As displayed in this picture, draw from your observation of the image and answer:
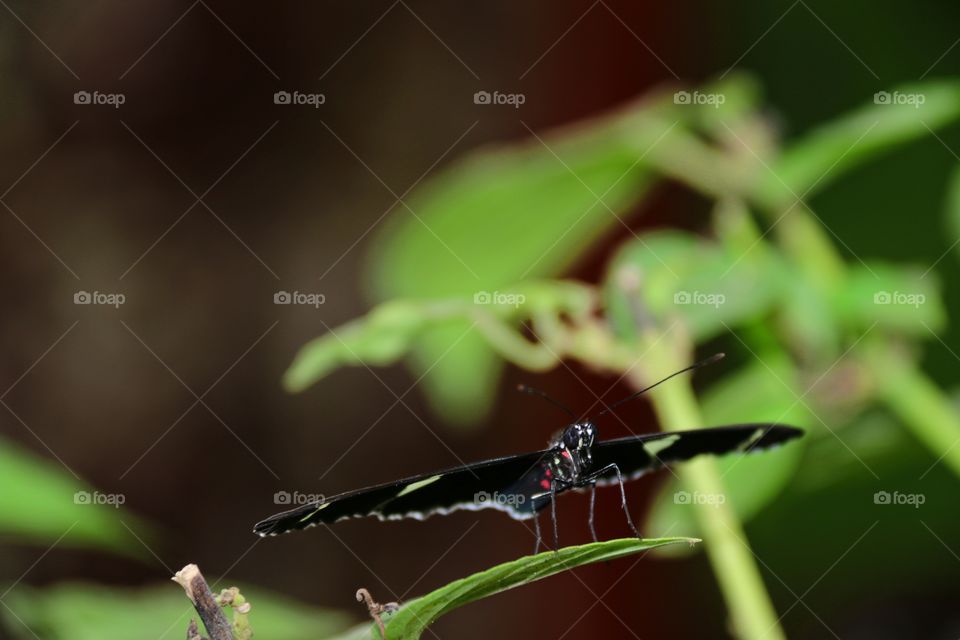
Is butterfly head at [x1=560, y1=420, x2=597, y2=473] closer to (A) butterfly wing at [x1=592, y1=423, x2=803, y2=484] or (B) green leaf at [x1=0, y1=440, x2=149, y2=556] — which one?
(A) butterfly wing at [x1=592, y1=423, x2=803, y2=484]

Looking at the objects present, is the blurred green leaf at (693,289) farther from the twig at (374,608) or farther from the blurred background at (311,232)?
the blurred background at (311,232)

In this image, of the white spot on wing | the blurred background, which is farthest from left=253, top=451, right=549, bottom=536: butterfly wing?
the blurred background

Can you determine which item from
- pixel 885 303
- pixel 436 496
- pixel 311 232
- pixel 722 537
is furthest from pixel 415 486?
pixel 311 232

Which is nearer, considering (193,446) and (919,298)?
(919,298)

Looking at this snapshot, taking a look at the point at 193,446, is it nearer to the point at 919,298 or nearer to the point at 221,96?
the point at 221,96

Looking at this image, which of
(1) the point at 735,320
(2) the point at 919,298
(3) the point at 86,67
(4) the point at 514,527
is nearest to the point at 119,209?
(3) the point at 86,67

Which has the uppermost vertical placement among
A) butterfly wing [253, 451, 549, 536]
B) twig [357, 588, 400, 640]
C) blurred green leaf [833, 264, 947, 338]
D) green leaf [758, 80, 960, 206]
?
green leaf [758, 80, 960, 206]
